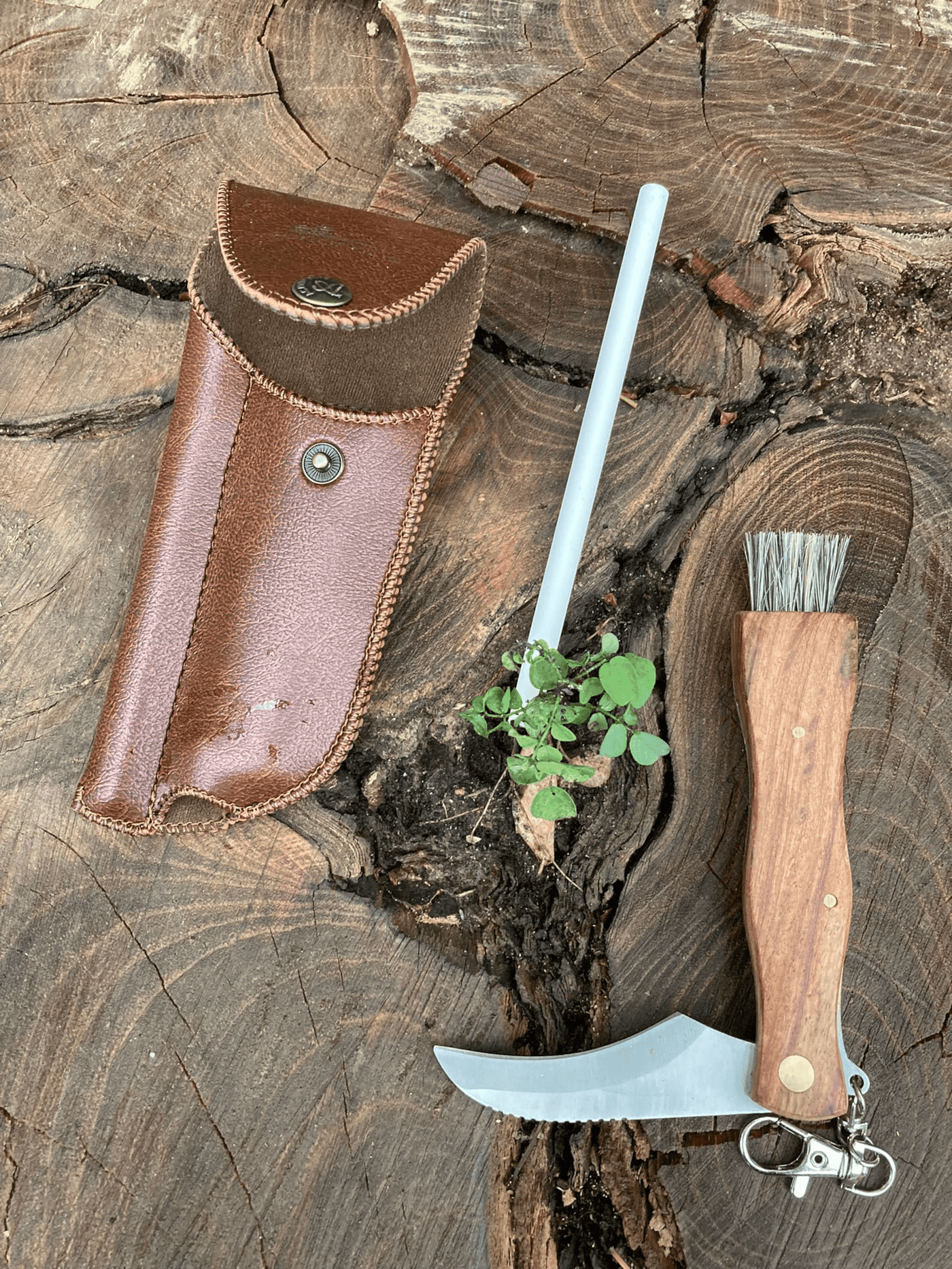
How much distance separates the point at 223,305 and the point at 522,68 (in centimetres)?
81

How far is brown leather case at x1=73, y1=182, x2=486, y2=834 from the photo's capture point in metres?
1.61

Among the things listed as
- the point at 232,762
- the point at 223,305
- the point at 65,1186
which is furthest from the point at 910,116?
the point at 65,1186

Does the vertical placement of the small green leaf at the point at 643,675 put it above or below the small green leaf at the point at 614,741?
above

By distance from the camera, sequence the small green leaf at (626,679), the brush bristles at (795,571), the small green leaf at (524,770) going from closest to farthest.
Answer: the small green leaf at (626,679) → the small green leaf at (524,770) → the brush bristles at (795,571)

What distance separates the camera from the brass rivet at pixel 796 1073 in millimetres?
1635

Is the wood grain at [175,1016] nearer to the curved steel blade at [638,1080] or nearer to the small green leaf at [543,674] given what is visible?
the curved steel blade at [638,1080]

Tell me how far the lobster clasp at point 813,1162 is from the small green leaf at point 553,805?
724 mm

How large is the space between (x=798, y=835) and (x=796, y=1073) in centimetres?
43

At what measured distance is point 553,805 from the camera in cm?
160

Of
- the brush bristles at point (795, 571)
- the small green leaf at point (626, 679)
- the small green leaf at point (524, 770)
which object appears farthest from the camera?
the brush bristles at point (795, 571)

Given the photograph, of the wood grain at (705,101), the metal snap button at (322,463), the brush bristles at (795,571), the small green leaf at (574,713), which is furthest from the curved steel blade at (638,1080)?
the wood grain at (705,101)

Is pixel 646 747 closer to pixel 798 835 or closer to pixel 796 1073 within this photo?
pixel 798 835

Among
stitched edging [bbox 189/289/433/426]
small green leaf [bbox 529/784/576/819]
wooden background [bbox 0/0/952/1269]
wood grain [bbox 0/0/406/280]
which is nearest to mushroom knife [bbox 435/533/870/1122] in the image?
wooden background [bbox 0/0/952/1269]

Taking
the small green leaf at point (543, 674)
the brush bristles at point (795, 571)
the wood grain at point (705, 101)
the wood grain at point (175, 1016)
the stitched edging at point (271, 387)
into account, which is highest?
the wood grain at point (705, 101)
